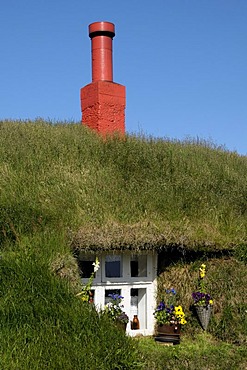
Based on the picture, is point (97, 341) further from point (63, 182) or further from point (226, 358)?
point (63, 182)

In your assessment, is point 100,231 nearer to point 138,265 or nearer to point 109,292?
point 138,265

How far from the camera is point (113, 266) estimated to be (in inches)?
361

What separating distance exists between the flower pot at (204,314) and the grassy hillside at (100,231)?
134 millimetres

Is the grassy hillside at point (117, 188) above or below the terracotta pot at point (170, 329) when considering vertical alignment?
above

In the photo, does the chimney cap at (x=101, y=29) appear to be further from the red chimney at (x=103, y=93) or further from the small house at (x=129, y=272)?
the small house at (x=129, y=272)

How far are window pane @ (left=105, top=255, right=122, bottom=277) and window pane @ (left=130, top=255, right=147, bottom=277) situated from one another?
9.7 inches

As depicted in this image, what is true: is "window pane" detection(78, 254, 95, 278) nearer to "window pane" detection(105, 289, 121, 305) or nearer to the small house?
the small house

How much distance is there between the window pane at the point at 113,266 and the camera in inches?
358

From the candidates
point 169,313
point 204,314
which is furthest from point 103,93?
point 204,314

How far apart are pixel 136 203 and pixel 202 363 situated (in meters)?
2.80

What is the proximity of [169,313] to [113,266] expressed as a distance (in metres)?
1.19

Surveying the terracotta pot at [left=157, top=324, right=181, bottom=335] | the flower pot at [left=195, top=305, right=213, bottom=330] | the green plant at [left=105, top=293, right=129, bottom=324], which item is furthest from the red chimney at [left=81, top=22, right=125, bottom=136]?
the terracotta pot at [left=157, top=324, right=181, bottom=335]

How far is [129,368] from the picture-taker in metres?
6.37

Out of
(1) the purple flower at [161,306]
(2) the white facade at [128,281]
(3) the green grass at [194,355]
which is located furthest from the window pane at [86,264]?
(3) the green grass at [194,355]
